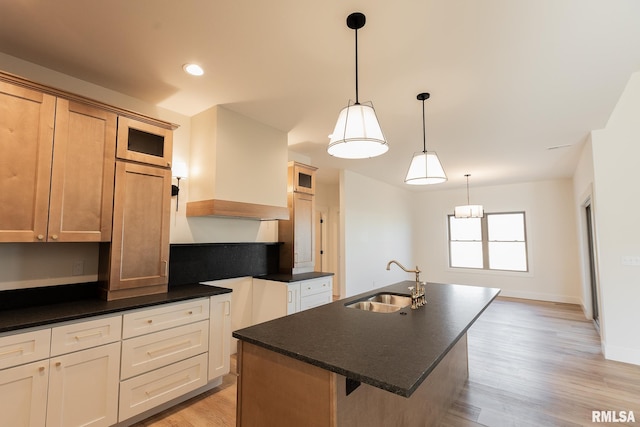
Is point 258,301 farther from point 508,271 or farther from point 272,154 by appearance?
point 508,271

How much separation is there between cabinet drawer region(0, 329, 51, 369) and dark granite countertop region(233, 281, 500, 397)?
4.19 feet

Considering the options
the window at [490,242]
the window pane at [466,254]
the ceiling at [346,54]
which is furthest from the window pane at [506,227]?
the ceiling at [346,54]

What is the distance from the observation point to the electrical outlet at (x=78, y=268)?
94.3 inches

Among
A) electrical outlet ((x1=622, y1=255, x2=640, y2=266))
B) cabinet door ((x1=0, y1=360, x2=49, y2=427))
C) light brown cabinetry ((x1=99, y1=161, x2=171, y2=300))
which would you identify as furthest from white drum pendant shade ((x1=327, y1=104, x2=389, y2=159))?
electrical outlet ((x1=622, y1=255, x2=640, y2=266))

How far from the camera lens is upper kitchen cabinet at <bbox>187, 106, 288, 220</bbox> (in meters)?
2.98

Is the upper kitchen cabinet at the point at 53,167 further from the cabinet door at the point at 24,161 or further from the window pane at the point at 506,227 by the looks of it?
the window pane at the point at 506,227

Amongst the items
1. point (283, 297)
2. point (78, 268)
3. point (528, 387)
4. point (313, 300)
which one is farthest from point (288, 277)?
point (528, 387)

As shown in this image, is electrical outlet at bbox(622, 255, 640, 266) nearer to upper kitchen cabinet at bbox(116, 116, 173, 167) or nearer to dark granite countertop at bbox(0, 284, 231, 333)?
dark granite countertop at bbox(0, 284, 231, 333)

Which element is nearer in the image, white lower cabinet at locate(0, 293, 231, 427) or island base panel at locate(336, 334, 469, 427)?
island base panel at locate(336, 334, 469, 427)

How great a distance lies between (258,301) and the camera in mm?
3654

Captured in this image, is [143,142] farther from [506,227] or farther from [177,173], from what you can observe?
[506,227]

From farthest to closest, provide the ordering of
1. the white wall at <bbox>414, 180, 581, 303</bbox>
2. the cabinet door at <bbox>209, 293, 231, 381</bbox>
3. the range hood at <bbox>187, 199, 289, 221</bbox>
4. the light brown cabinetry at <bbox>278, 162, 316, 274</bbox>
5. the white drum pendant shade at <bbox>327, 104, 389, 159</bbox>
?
the white wall at <bbox>414, 180, 581, 303</bbox> < the light brown cabinetry at <bbox>278, 162, 316, 274</bbox> < the range hood at <bbox>187, 199, 289, 221</bbox> < the cabinet door at <bbox>209, 293, 231, 381</bbox> < the white drum pendant shade at <bbox>327, 104, 389, 159</bbox>

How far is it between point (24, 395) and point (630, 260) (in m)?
5.55

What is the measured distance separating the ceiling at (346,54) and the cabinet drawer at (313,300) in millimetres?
2126
